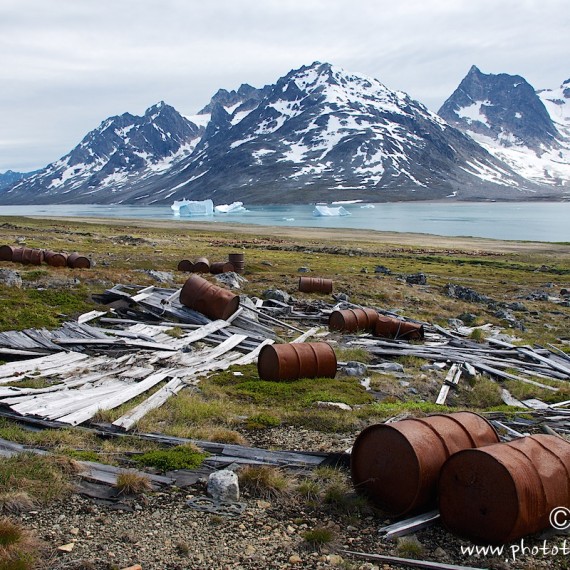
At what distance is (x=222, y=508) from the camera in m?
6.75

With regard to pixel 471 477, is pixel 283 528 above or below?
below

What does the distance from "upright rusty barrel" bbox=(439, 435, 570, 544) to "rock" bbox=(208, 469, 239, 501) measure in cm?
241

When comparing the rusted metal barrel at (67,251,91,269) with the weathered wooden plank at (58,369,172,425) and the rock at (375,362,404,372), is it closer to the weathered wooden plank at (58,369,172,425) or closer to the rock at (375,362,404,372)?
the weathered wooden plank at (58,369,172,425)

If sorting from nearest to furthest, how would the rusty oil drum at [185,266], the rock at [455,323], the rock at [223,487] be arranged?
the rock at [223,487] < the rock at [455,323] < the rusty oil drum at [185,266]

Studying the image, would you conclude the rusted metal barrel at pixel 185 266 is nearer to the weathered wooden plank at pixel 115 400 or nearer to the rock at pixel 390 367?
the rock at pixel 390 367

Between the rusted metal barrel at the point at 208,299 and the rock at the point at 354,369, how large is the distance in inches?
191

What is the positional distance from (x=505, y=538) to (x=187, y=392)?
675cm

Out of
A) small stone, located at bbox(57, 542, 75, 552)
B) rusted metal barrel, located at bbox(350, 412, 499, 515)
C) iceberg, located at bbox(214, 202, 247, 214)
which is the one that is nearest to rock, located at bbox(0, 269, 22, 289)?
small stone, located at bbox(57, 542, 75, 552)

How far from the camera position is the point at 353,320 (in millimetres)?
17688

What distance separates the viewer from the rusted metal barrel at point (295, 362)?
12336mm

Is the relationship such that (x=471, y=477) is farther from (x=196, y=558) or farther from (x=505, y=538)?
(x=196, y=558)

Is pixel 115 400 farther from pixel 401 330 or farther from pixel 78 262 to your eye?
Answer: pixel 78 262

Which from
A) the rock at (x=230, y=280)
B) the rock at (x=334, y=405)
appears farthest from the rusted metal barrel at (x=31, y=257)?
the rock at (x=334, y=405)

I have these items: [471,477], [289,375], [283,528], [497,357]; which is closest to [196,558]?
[283,528]
